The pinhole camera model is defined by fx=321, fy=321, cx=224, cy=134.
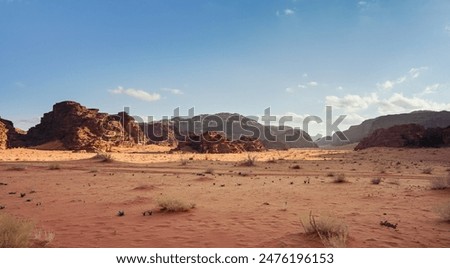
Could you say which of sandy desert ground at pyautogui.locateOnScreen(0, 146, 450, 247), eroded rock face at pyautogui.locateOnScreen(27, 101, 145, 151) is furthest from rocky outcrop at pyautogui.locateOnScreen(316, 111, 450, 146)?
sandy desert ground at pyautogui.locateOnScreen(0, 146, 450, 247)

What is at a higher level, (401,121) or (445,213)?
(401,121)

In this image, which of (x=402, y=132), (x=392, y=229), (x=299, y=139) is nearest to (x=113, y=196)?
(x=392, y=229)

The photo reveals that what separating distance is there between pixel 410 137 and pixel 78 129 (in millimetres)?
46015

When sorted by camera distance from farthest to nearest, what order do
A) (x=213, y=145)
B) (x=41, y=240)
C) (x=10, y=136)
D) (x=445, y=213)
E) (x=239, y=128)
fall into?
(x=239, y=128), (x=10, y=136), (x=213, y=145), (x=445, y=213), (x=41, y=240)

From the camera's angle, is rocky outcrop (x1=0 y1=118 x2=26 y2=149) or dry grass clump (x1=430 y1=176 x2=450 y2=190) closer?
dry grass clump (x1=430 y1=176 x2=450 y2=190)

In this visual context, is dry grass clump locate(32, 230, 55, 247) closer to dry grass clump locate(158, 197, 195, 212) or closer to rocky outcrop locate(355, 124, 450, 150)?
dry grass clump locate(158, 197, 195, 212)

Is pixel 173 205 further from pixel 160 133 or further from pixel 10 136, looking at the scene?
pixel 160 133

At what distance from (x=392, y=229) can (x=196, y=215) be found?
4.25 meters

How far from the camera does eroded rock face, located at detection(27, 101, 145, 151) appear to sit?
4434 centimetres

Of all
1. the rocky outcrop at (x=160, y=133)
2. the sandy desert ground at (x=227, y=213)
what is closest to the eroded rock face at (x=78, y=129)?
the rocky outcrop at (x=160, y=133)

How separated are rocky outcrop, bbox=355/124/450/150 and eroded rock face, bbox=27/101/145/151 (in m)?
39.0

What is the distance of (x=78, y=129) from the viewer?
150 feet

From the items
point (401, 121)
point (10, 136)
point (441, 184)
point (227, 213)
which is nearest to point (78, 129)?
point (10, 136)
